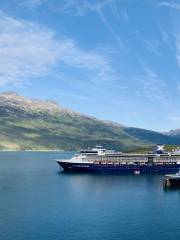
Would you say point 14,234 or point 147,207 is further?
point 147,207

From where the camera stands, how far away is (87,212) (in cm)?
12350

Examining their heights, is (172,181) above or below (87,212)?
above

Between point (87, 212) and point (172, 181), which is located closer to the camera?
point (87, 212)

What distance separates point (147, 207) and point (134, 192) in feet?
108

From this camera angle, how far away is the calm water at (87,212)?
9962 cm

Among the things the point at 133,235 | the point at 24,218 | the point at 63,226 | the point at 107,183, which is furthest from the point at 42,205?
the point at 107,183

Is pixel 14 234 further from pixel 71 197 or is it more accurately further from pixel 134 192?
pixel 134 192

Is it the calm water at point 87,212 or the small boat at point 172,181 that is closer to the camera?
the calm water at point 87,212

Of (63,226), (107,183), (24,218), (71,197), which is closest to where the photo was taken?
(63,226)

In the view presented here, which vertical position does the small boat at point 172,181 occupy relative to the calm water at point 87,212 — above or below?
above

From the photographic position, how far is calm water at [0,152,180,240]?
99619 millimetres

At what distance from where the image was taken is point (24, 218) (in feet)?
376

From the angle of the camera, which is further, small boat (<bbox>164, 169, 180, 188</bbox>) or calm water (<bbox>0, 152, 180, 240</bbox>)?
small boat (<bbox>164, 169, 180, 188</bbox>)

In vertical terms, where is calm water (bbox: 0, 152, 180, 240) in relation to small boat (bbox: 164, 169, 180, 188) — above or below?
below
